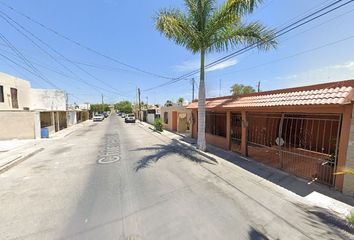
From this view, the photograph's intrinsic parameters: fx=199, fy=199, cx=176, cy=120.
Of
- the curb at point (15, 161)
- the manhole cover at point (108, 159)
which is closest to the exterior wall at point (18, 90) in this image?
the curb at point (15, 161)

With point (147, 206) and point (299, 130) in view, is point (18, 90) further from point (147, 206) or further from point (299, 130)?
point (299, 130)

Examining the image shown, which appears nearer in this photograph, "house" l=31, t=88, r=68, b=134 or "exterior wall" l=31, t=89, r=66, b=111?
"house" l=31, t=88, r=68, b=134

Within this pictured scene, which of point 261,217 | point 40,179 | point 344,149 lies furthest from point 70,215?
point 344,149

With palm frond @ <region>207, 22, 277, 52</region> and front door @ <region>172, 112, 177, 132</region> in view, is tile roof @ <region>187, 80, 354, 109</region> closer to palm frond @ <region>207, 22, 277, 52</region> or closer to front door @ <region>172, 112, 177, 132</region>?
palm frond @ <region>207, 22, 277, 52</region>

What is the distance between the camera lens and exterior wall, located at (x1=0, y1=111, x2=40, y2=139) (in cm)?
1581

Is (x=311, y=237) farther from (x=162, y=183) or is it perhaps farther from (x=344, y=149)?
(x=162, y=183)

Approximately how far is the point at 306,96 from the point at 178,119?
14.8m

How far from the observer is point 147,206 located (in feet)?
15.6

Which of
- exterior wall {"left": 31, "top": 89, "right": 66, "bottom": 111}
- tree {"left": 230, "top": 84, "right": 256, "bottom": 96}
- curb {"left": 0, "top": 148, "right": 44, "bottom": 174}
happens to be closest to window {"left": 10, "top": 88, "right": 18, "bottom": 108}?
exterior wall {"left": 31, "top": 89, "right": 66, "bottom": 111}

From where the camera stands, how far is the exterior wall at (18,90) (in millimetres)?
19669

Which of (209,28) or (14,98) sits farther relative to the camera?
(14,98)

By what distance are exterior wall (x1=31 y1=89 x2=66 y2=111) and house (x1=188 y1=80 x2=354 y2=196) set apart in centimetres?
2808

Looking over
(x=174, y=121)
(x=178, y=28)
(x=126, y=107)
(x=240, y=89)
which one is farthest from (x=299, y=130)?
(x=126, y=107)

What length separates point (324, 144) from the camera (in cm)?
877
